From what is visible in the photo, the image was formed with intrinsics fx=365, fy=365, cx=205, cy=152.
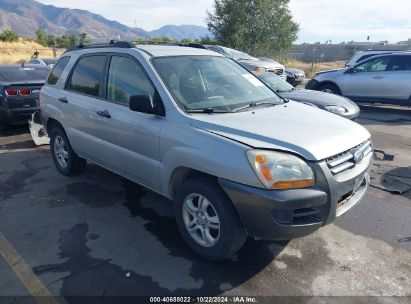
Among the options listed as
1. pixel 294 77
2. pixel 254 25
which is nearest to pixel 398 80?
pixel 294 77

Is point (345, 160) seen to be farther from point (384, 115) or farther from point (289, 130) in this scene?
point (384, 115)

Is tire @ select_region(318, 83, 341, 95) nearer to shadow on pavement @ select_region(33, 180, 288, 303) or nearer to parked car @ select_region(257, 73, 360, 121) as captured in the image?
parked car @ select_region(257, 73, 360, 121)

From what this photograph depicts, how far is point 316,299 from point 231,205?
3.19 ft

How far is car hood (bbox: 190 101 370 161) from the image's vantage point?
2891 mm

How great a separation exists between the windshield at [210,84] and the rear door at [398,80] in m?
7.61

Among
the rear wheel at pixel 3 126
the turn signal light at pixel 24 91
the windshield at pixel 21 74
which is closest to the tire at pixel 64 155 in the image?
the turn signal light at pixel 24 91

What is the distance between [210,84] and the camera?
3.91m

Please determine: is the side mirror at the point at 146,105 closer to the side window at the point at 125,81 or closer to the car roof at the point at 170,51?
the side window at the point at 125,81

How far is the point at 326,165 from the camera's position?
285 cm

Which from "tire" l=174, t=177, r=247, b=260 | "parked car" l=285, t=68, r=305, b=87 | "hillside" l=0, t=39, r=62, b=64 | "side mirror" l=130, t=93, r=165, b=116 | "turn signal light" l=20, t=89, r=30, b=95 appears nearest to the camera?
"tire" l=174, t=177, r=247, b=260

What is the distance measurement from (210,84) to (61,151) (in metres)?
2.85

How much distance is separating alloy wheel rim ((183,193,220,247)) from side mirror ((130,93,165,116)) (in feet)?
2.89

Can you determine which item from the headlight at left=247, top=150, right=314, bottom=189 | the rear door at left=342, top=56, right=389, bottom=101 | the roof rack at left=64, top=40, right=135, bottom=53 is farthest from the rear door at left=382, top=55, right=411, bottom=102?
the headlight at left=247, top=150, right=314, bottom=189

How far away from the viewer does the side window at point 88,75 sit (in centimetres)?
446
